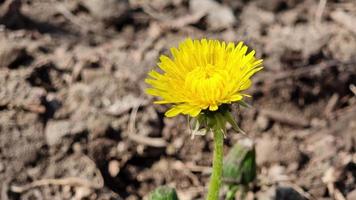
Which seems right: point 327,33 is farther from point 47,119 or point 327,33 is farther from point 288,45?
point 47,119

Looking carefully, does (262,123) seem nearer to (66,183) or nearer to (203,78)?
(66,183)

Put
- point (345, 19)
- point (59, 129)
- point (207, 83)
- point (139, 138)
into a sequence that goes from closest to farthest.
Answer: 1. point (207, 83)
2. point (59, 129)
3. point (139, 138)
4. point (345, 19)

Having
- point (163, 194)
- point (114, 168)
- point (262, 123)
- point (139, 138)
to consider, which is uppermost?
point (262, 123)

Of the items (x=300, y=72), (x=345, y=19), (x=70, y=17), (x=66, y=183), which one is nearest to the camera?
(x=66, y=183)

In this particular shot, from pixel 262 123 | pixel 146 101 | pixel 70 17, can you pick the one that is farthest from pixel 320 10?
pixel 70 17

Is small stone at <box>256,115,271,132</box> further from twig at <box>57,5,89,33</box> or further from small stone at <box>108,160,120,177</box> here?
twig at <box>57,5,89,33</box>

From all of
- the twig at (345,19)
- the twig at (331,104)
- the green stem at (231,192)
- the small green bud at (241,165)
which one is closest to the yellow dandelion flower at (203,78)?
the small green bud at (241,165)

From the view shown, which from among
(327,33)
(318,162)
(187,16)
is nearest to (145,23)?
(187,16)

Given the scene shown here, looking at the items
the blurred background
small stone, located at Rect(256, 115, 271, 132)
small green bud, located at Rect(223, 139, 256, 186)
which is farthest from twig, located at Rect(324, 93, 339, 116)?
small green bud, located at Rect(223, 139, 256, 186)
